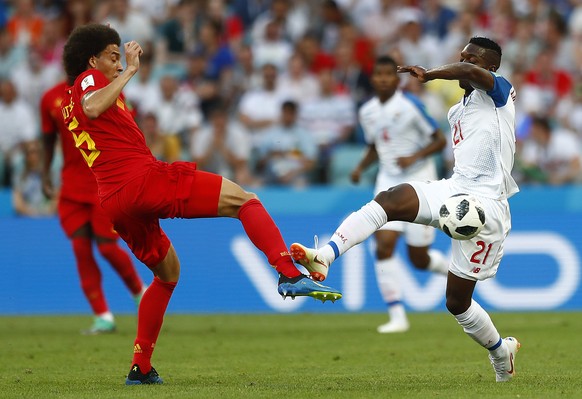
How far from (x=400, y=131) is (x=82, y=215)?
3708 millimetres

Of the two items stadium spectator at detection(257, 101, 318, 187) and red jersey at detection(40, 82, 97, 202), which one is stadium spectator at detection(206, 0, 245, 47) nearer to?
stadium spectator at detection(257, 101, 318, 187)

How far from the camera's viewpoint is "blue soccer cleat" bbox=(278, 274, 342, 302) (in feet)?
22.7

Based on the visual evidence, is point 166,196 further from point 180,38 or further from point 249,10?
point 249,10

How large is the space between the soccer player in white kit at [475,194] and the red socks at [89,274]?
5400 millimetres

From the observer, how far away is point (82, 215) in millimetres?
12383

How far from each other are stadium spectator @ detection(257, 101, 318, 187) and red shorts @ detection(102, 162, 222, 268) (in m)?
9.32

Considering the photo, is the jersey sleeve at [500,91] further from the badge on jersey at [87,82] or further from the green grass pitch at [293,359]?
the badge on jersey at [87,82]

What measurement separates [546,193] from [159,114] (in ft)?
20.4

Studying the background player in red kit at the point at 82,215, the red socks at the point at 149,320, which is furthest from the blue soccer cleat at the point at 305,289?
the background player in red kit at the point at 82,215

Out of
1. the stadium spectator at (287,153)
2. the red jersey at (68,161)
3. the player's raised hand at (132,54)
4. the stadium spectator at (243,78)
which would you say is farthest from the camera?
the stadium spectator at (243,78)

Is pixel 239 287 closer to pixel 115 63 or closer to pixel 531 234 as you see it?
pixel 531 234

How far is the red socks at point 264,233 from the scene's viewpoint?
23.9 feet

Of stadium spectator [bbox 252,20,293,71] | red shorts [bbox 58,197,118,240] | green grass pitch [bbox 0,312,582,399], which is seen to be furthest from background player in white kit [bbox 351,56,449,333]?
stadium spectator [bbox 252,20,293,71]

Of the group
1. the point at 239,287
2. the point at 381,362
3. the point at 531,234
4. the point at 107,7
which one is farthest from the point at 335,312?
the point at 107,7
